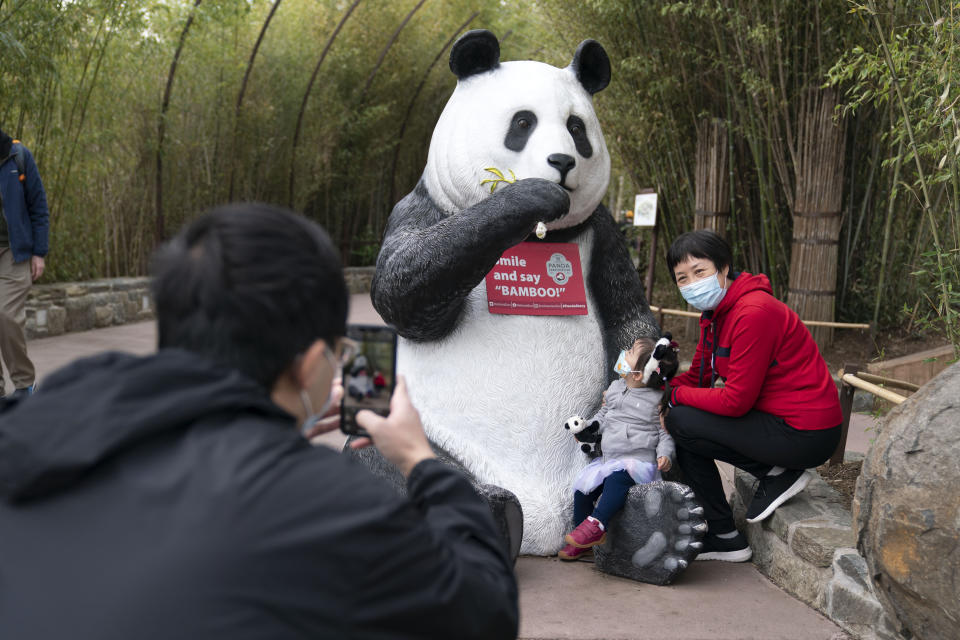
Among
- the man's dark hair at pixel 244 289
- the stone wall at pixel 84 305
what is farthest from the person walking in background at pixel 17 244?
the man's dark hair at pixel 244 289

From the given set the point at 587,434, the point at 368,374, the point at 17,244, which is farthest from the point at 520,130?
the point at 17,244

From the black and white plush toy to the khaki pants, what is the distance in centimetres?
299

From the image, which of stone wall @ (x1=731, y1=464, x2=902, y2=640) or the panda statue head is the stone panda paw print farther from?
the panda statue head

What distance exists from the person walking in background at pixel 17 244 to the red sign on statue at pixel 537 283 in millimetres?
2700

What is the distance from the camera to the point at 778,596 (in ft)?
8.42

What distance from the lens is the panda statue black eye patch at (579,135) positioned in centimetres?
275

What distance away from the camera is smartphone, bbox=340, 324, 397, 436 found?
1260 millimetres

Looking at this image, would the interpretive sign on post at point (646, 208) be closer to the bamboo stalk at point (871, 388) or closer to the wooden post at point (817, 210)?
the wooden post at point (817, 210)

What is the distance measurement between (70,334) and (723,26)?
5414 millimetres

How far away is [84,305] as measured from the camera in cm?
728

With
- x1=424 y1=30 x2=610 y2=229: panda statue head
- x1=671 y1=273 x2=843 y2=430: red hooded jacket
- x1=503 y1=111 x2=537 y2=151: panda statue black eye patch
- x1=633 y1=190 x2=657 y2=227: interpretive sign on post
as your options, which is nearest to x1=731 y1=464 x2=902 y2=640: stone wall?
x1=671 y1=273 x2=843 y2=430: red hooded jacket

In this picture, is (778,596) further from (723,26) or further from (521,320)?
(723,26)

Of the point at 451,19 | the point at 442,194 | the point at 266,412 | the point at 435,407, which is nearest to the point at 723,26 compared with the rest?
the point at 442,194

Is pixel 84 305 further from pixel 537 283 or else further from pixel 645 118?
pixel 537 283
